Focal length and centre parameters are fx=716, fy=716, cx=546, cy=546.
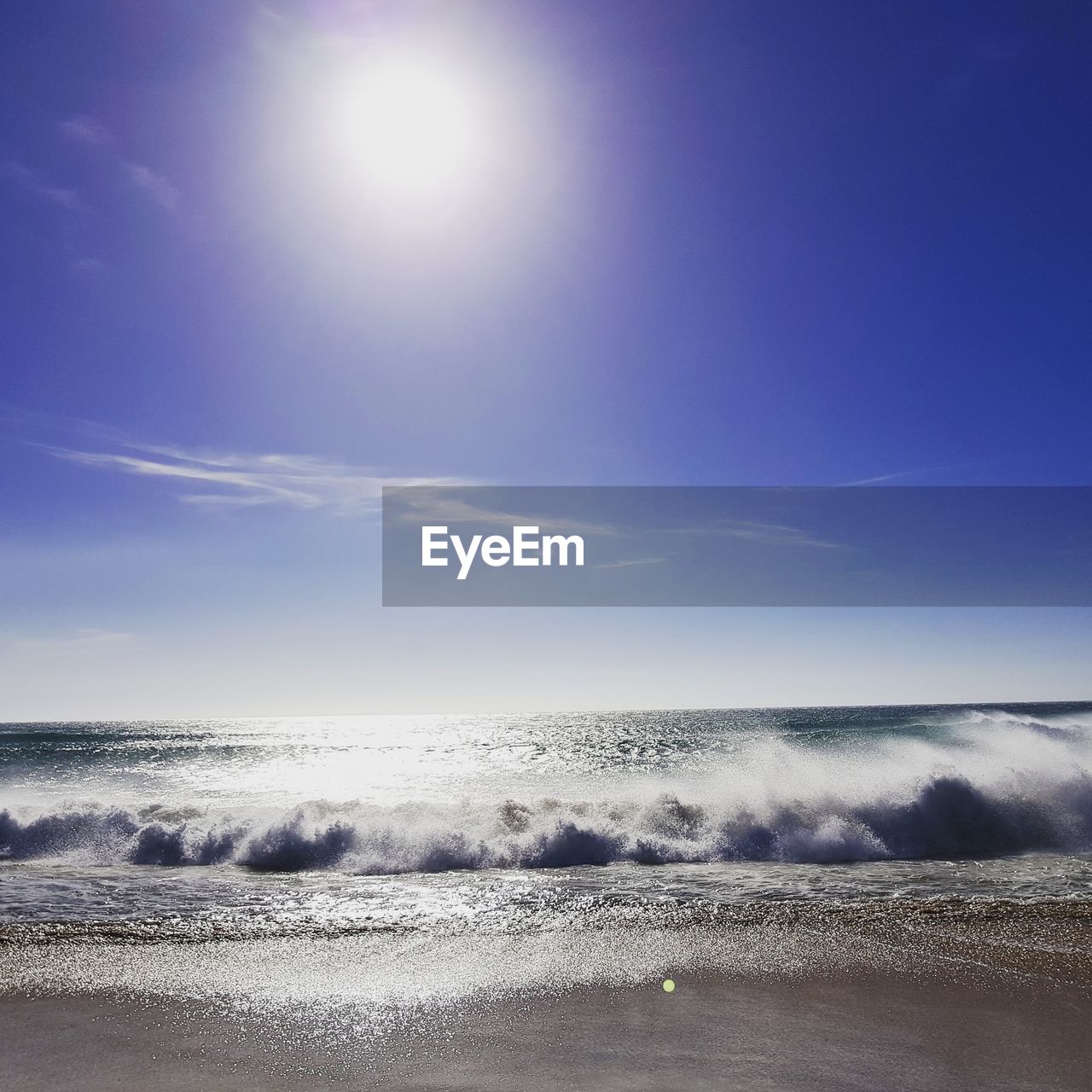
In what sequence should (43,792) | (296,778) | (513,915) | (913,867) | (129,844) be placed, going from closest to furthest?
(513,915), (913,867), (129,844), (43,792), (296,778)

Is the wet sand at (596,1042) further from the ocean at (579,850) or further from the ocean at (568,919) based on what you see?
the ocean at (579,850)

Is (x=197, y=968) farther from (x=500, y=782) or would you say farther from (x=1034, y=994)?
(x=500, y=782)

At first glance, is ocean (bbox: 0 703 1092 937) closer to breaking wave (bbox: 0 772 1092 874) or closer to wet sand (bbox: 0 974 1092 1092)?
breaking wave (bbox: 0 772 1092 874)

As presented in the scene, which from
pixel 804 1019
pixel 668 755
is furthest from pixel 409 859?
pixel 668 755

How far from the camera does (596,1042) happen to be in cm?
522

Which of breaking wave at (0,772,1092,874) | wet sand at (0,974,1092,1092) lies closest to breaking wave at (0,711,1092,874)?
breaking wave at (0,772,1092,874)

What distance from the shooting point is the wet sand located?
185 inches

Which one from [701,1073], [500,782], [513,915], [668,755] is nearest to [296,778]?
[500,782]

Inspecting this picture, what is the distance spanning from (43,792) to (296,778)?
10172 mm

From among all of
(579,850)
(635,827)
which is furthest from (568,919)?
(635,827)

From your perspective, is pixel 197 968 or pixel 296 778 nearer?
pixel 197 968

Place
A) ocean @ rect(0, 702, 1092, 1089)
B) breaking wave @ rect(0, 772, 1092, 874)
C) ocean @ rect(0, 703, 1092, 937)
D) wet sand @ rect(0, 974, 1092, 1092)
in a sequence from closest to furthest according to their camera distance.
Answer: wet sand @ rect(0, 974, 1092, 1092) < ocean @ rect(0, 702, 1092, 1089) < ocean @ rect(0, 703, 1092, 937) < breaking wave @ rect(0, 772, 1092, 874)

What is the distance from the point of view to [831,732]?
47.5m

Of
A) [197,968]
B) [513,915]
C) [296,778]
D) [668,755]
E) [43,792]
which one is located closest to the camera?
[197,968]
